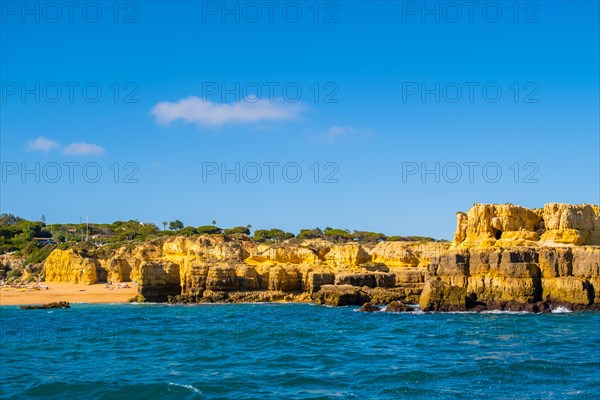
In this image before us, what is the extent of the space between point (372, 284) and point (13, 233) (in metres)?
103

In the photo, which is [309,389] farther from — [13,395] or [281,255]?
[281,255]

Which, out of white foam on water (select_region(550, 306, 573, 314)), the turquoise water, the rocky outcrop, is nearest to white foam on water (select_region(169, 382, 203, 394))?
the turquoise water

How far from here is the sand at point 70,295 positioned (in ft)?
230

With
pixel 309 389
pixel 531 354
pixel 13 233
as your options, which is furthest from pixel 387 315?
pixel 13 233

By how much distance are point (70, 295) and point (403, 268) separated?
120 feet

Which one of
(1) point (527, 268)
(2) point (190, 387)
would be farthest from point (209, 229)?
(2) point (190, 387)

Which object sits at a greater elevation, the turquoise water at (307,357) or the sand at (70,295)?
the turquoise water at (307,357)

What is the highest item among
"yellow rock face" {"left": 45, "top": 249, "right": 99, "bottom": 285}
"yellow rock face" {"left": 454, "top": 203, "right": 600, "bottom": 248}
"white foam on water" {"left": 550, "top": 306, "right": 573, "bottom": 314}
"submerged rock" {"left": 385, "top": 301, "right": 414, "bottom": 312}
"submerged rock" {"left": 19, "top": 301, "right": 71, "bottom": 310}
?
"yellow rock face" {"left": 454, "top": 203, "right": 600, "bottom": 248}

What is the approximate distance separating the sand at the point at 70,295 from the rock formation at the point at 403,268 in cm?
494

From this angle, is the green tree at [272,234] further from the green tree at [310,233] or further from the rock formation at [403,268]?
the rock formation at [403,268]

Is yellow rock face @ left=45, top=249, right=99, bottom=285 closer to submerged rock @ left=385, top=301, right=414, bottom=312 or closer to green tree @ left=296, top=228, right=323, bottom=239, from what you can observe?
submerged rock @ left=385, top=301, right=414, bottom=312

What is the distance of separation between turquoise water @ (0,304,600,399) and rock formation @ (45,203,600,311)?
4033mm

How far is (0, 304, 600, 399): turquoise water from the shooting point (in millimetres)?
23297

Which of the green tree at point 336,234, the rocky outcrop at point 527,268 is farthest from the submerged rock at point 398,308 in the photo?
the green tree at point 336,234
